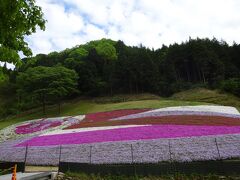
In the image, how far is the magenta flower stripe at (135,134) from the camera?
25747mm

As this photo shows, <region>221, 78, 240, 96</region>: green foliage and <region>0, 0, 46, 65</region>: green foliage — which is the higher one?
<region>221, 78, 240, 96</region>: green foliage

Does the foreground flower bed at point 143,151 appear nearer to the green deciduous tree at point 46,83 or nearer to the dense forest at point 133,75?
the green deciduous tree at point 46,83

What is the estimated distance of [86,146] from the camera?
25797mm

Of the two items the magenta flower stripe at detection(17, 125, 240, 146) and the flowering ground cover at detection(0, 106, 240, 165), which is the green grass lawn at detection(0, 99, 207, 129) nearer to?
the flowering ground cover at detection(0, 106, 240, 165)

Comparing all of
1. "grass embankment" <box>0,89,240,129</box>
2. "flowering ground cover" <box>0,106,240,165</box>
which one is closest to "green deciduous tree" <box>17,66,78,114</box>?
"grass embankment" <box>0,89,240,129</box>

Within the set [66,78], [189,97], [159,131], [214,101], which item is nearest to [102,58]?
[66,78]

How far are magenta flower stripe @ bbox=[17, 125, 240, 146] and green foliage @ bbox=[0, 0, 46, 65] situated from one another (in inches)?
699

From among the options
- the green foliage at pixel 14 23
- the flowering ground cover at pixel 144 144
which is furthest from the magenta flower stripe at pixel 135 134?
the green foliage at pixel 14 23

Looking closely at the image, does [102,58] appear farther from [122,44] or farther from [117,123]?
[117,123]

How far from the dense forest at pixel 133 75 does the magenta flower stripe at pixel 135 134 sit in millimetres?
31136

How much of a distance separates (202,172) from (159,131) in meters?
12.1

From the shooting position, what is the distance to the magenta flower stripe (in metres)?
25.7

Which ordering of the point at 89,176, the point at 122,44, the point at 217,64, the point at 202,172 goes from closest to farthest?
1. the point at 202,172
2. the point at 89,176
3. the point at 217,64
4. the point at 122,44

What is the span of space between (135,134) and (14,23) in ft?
65.2
